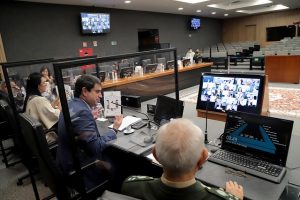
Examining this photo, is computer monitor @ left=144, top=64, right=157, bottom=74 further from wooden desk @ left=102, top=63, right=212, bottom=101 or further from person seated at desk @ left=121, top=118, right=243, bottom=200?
person seated at desk @ left=121, top=118, right=243, bottom=200

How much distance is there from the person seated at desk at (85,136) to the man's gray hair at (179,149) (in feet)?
2.95

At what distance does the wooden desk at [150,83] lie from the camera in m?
4.57

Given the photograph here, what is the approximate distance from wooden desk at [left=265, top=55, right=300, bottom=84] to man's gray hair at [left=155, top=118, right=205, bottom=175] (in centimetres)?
689

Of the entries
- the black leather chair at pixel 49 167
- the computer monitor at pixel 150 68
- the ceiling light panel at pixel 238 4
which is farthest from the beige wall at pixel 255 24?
the black leather chair at pixel 49 167

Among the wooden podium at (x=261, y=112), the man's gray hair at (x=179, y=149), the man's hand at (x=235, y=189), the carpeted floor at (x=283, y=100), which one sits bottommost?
the carpeted floor at (x=283, y=100)

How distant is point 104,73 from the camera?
4.57 metres

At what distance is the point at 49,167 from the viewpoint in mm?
1460

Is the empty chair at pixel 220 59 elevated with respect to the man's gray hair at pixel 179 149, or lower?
lower

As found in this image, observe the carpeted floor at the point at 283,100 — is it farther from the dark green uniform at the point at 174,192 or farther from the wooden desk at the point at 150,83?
the dark green uniform at the point at 174,192

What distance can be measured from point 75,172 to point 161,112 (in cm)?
90

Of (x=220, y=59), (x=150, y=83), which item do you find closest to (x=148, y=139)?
(x=150, y=83)

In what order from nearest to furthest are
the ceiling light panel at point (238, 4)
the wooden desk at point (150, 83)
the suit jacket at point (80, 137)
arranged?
the suit jacket at point (80, 137) < the wooden desk at point (150, 83) < the ceiling light panel at point (238, 4)

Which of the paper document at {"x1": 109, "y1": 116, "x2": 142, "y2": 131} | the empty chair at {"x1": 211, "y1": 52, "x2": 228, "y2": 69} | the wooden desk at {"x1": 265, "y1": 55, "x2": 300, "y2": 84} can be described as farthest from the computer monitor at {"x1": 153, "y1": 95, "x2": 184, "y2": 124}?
the empty chair at {"x1": 211, "y1": 52, "x2": 228, "y2": 69}

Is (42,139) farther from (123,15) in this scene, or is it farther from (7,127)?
(123,15)
